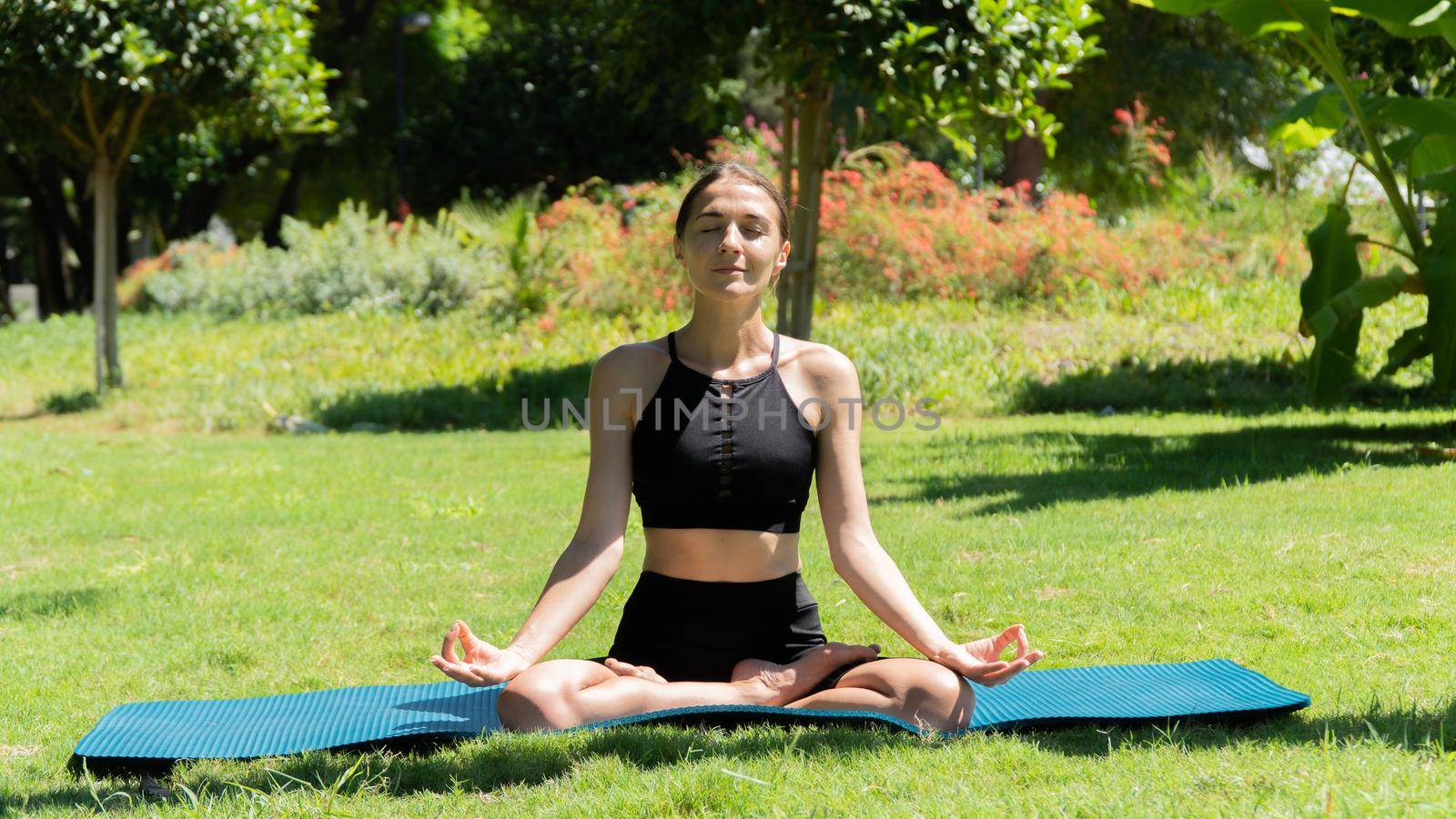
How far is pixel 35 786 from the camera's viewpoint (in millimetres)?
3363

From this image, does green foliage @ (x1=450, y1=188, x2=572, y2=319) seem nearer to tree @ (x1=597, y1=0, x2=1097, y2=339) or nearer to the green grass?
the green grass

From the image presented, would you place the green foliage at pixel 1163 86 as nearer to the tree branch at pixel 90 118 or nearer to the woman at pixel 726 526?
the tree branch at pixel 90 118

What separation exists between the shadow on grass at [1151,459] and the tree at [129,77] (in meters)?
7.32

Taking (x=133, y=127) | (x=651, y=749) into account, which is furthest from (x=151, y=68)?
(x=651, y=749)

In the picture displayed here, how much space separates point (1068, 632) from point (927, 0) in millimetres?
4951

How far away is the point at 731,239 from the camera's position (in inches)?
138

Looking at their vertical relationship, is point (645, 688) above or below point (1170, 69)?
below

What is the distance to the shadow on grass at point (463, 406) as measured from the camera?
11977 millimetres

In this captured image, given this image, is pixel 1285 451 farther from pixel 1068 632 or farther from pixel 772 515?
pixel 772 515

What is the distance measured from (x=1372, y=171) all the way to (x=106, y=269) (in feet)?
36.0

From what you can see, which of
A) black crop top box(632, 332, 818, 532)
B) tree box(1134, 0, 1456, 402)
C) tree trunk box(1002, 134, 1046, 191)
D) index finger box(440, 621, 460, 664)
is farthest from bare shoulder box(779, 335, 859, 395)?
tree trunk box(1002, 134, 1046, 191)

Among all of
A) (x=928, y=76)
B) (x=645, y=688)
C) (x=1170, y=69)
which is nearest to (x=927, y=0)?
(x=928, y=76)

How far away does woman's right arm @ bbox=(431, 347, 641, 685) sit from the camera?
340 centimetres

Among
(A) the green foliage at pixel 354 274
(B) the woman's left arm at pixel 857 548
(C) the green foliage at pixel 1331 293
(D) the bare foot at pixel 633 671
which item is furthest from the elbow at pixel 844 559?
(A) the green foliage at pixel 354 274
